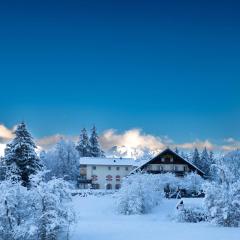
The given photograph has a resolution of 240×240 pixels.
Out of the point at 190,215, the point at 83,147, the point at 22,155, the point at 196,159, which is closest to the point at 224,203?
the point at 190,215

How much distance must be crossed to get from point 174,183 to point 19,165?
2665cm

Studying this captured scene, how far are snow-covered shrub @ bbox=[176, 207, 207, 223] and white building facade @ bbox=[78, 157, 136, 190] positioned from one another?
4878cm

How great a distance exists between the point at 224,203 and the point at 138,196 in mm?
15052

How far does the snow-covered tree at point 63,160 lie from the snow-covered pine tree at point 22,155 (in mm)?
40771

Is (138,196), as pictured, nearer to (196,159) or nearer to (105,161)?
(105,161)

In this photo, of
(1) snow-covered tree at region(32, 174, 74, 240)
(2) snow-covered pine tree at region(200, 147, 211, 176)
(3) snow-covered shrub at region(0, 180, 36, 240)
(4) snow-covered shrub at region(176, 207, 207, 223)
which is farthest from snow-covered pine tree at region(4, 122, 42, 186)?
(2) snow-covered pine tree at region(200, 147, 211, 176)

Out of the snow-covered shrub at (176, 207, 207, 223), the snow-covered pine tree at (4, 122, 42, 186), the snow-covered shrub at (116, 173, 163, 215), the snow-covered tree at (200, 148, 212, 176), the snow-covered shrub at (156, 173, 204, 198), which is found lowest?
the snow-covered shrub at (176, 207, 207, 223)

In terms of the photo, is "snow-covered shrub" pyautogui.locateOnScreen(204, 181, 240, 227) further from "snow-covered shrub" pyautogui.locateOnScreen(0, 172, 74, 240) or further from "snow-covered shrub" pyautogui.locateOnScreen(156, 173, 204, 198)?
"snow-covered shrub" pyautogui.locateOnScreen(156, 173, 204, 198)

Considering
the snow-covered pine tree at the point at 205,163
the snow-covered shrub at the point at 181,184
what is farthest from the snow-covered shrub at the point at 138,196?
the snow-covered pine tree at the point at 205,163

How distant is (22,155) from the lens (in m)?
56.9

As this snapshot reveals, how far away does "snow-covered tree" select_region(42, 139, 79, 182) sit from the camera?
99938 mm

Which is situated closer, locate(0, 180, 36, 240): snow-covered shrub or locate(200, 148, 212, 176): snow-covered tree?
locate(0, 180, 36, 240): snow-covered shrub

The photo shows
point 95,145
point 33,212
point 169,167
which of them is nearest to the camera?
point 33,212

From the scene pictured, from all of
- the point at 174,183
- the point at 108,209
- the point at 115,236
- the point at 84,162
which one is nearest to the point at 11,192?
the point at 115,236
